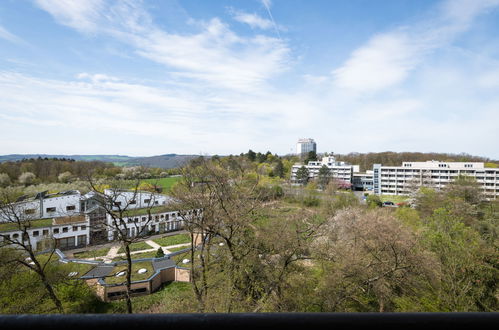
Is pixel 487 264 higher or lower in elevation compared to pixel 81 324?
lower

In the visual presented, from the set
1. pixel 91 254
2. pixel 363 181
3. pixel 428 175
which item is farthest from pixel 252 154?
pixel 91 254

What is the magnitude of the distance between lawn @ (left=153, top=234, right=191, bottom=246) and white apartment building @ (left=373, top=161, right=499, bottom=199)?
93.7 feet

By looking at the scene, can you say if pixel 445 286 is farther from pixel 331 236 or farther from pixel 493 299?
pixel 331 236

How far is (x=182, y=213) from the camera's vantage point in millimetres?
10719

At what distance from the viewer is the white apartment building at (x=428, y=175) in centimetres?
3744

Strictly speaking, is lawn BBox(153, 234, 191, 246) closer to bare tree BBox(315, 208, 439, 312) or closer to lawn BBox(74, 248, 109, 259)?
lawn BBox(74, 248, 109, 259)

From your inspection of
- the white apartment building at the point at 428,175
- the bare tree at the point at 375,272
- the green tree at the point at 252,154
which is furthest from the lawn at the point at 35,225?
the green tree at the point at 252,154

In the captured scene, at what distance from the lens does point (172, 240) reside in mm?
23062

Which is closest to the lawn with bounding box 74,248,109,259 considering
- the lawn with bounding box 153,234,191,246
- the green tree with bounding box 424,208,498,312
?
the lawn with bounding box 153,234,191,246

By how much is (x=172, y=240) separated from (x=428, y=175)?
3948 centimetres

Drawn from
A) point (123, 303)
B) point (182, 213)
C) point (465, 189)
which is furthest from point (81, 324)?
point (465, 189)

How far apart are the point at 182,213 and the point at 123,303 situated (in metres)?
6.51

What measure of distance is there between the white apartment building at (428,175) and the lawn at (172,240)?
93.7ft

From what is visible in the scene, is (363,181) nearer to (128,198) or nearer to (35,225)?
(128,198)
